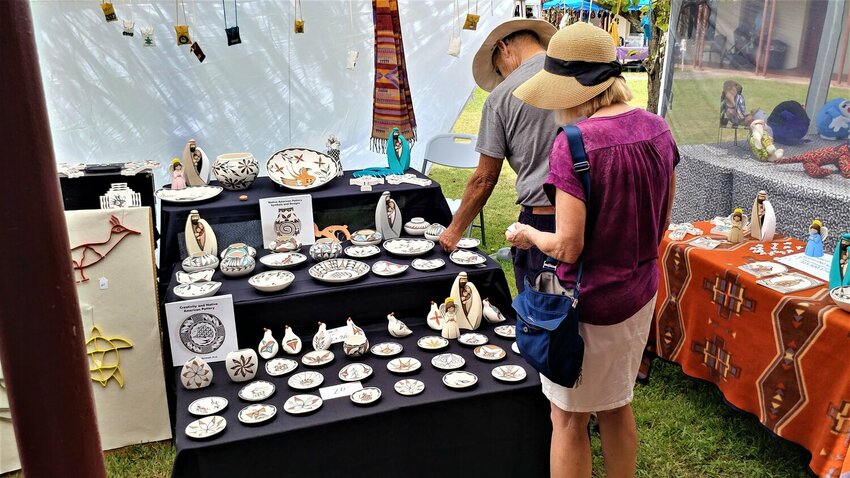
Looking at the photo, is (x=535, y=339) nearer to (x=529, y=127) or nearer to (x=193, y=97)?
(x=529, y=127)

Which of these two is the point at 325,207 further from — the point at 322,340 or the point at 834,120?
the point at 834,120

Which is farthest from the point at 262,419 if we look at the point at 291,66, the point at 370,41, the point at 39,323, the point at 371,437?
the point at 370,41

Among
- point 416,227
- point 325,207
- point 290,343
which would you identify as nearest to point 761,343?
point 416,227

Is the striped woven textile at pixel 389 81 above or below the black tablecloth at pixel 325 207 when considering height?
above

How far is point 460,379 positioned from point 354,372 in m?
0.34

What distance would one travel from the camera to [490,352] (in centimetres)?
A: 215

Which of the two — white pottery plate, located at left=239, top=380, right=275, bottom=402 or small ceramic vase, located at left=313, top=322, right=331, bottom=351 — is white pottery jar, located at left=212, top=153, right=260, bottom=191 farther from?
white pottery plate, located at left=239, top=380, right=275, bottom=402

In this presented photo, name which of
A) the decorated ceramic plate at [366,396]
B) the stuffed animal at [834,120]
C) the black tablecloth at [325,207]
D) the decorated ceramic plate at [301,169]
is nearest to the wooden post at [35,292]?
the decorated ceramic plate at [366,396]

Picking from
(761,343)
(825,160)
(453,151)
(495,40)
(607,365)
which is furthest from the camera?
(453,151)

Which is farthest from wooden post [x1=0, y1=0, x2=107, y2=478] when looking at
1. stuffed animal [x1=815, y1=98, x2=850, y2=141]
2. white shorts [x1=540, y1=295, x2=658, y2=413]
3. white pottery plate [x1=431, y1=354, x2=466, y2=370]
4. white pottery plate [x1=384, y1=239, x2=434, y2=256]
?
stuffed animal [x1=815, y1=98, x2=850, y2=141]

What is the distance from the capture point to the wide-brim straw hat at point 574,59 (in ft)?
4.76

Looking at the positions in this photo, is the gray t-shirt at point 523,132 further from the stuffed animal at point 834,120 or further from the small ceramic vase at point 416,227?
the stuffed animal at point 834,120

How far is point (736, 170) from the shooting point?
329cm

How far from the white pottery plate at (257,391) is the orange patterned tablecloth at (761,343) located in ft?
5.13
